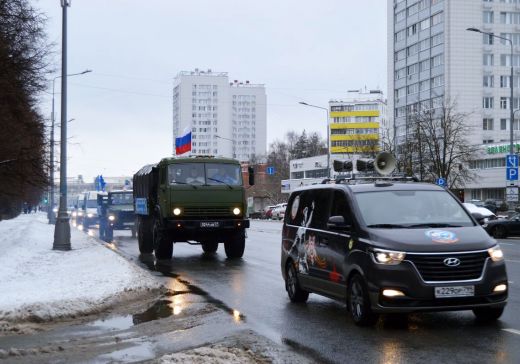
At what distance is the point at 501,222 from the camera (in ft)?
103

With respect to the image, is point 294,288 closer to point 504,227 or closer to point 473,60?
point 504,227

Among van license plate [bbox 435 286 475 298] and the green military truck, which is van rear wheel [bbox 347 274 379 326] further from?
the green military truck

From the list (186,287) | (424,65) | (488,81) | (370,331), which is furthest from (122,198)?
(424,65)

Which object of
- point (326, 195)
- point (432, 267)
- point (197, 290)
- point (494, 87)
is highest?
point (494, 87)

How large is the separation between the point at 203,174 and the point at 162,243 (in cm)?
231

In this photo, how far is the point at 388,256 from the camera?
8297 millimetres

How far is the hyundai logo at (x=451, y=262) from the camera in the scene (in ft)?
26.8

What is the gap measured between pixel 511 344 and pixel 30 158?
66.0ft

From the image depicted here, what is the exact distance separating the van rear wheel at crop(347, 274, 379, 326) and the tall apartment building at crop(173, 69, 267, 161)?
148692mm

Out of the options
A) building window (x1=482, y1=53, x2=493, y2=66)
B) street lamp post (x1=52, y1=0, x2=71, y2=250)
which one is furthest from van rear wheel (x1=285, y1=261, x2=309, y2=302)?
building window (x1=482, y1=53, x2=493, y2=66)

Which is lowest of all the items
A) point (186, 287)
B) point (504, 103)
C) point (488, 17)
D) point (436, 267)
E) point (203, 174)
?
point (186, 287)

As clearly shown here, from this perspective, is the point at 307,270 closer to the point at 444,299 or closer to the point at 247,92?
the point at 444,299

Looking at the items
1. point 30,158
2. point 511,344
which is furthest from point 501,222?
point 511,344

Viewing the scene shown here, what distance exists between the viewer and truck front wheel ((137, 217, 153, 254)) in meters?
22.8
